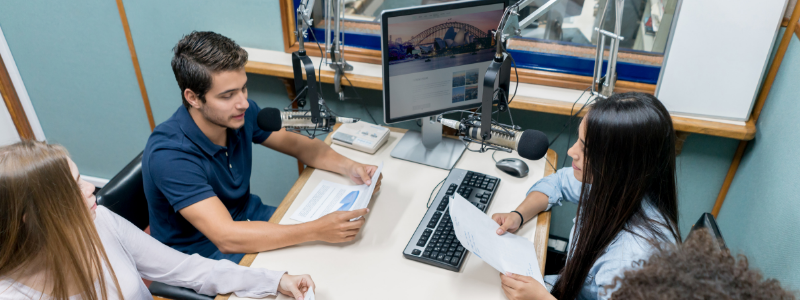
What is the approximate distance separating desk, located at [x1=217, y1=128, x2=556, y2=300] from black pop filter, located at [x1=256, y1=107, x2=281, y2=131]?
24 centimetres

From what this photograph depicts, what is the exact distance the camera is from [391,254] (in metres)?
1.20

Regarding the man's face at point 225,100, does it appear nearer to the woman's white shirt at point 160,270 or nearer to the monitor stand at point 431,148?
the woman's white shirt at point 160,270

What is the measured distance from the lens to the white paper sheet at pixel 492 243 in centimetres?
105

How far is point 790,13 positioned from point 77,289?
6.43 feet

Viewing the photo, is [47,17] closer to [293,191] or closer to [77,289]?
[293,191]

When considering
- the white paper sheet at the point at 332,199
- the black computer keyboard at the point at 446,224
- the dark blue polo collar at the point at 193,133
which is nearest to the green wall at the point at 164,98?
the black computer keyboard at the point at 446,224

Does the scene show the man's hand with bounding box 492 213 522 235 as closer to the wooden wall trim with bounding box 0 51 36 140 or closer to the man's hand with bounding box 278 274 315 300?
the man's hand with bounding box 278 274 315 300

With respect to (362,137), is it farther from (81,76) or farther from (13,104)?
(13,104)

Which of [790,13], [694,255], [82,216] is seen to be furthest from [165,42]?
[790,13]

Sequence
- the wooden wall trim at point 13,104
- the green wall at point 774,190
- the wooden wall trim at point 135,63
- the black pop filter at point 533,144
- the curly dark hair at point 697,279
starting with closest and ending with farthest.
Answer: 1. the curly dark hair at point 697,279
2. the green wall at point 774,190
3. the black pop filter at point 533,144
4. the wooden wall trim at point 135,63
5. the wooden wall trim at point 13,104

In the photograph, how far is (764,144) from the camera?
1.53m

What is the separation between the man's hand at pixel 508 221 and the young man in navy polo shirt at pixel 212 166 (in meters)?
0.35

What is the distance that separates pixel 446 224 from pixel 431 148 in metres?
0.43

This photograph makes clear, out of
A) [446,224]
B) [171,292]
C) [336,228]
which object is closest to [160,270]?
[171,292]
